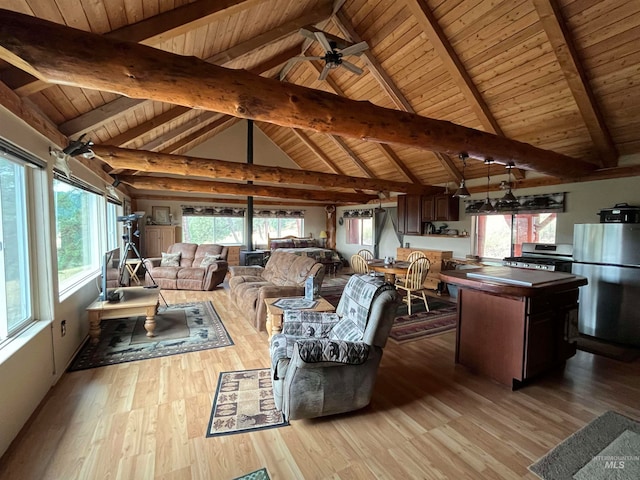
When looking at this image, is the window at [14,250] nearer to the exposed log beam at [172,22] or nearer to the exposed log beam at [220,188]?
the exposed log beam at [172,22]

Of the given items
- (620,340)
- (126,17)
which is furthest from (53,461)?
(620,340)

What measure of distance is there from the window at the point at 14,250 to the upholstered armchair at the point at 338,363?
6.30ft

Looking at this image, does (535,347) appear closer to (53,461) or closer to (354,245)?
(53,461)

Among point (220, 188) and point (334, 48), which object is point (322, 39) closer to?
point (334, 48)

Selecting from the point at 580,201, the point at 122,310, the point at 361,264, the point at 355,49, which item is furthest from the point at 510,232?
the point at 122,310

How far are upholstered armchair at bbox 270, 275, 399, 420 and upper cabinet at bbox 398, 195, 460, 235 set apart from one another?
4941mm

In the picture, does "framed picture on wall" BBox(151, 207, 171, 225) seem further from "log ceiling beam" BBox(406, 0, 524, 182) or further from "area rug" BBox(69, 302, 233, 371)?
"log ceiling beam" BBox(406, 0, 524, 182)

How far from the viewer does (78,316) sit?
10.8 feet

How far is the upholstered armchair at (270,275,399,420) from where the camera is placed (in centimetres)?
196

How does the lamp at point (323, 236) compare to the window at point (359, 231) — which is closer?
the window at point (359, 231)

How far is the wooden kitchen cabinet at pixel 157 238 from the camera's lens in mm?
8500

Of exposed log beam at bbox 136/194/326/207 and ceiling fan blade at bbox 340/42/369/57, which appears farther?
exposed log beam at bbox 136/194/326/207

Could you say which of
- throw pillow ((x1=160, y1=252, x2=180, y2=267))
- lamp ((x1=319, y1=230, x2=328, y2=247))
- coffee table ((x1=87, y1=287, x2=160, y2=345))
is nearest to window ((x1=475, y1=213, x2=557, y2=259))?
lamp ((x1=319, y1=230, x2=328, y2=247))

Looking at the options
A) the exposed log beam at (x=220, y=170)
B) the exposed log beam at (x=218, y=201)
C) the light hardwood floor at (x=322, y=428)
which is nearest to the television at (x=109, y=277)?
the light hardwood floor at (x=322, y=428)
